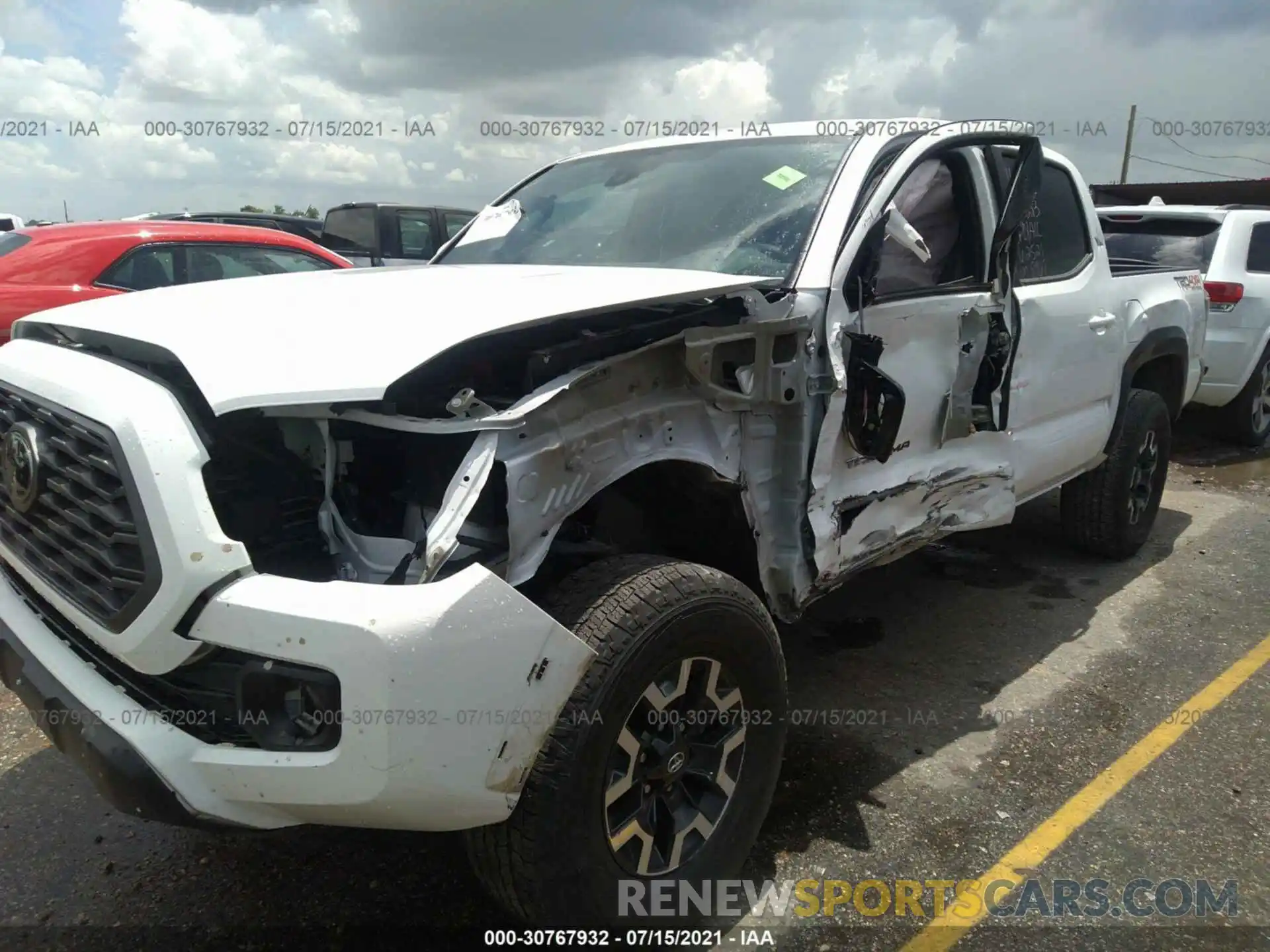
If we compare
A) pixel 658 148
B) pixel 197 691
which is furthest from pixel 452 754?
pixel 658 148

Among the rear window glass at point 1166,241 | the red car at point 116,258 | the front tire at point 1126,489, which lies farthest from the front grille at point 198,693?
the rear window glass at point 1166,241

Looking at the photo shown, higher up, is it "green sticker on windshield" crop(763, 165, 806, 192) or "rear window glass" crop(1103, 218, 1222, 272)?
"green sticker on windshield" crop(763, 165, 806, 192)

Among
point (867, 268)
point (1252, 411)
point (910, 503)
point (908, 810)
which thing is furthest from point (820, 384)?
point (1252, 411)

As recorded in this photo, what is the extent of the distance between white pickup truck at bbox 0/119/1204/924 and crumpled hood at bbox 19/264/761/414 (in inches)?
0.5

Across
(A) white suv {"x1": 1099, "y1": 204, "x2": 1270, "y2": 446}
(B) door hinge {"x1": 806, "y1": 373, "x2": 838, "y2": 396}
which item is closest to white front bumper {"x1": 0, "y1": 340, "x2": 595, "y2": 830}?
(B) door hinge {"x1": 806, "y1": 373, "x2": 838, "y2": 396}

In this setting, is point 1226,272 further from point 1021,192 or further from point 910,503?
point 910,503

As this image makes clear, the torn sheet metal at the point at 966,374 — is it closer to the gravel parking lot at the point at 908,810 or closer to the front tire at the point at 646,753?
the gravel parking lot at the point at 908,810

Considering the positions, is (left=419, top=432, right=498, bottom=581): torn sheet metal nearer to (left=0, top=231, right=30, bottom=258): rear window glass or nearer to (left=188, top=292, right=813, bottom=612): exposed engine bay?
(left=188, top=292, right=813, bottom=612): exposed engine bay

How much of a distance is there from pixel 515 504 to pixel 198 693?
72 centimetres

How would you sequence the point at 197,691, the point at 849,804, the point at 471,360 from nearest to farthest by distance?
the point at 197,691
the point at 471,360
the point at 849,804

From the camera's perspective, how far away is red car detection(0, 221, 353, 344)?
560 cm

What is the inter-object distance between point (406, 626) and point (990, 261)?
102 inches

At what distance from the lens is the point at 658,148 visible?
11.9 ft

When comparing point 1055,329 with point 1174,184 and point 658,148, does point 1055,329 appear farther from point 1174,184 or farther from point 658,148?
point 1174,184
